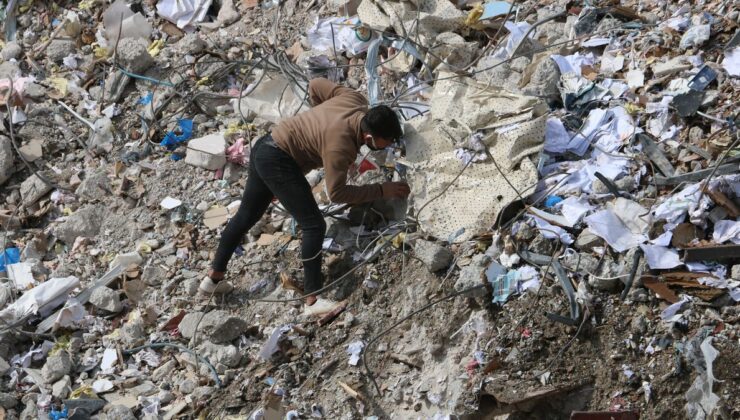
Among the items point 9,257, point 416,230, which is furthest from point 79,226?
point 416,230

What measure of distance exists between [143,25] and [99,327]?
330 centimetres

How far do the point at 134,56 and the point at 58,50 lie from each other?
990 mm

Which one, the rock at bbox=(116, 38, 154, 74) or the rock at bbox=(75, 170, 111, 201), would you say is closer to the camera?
the rock at bbox=(75, 170, 111, 201)

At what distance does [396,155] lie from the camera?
5922 millimetres

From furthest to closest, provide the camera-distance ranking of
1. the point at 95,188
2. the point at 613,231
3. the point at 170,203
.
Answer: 1. the point at 95,188
2. the point at 170,203
3. the point at 613,231

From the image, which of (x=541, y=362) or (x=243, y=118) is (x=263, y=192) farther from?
(x=541, y=362)

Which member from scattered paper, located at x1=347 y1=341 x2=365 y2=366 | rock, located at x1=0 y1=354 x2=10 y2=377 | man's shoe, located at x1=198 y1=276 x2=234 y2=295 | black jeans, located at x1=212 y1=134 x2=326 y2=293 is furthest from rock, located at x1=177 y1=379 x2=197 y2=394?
rock, located at x1=0 y1=354 x2=10 y2=377

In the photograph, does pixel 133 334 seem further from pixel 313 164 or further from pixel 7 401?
pixel 313 164

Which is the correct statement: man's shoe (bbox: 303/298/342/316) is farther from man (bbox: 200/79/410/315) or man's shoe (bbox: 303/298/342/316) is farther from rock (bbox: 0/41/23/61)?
rock (bbox: 0/41/23/61)

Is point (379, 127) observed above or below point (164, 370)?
above

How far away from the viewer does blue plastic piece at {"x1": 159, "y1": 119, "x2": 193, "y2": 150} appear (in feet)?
23.0

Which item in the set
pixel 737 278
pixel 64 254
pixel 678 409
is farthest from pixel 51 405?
pixel 737 278

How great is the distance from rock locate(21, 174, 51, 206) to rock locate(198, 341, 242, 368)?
7.82 ft

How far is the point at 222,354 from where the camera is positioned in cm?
539
